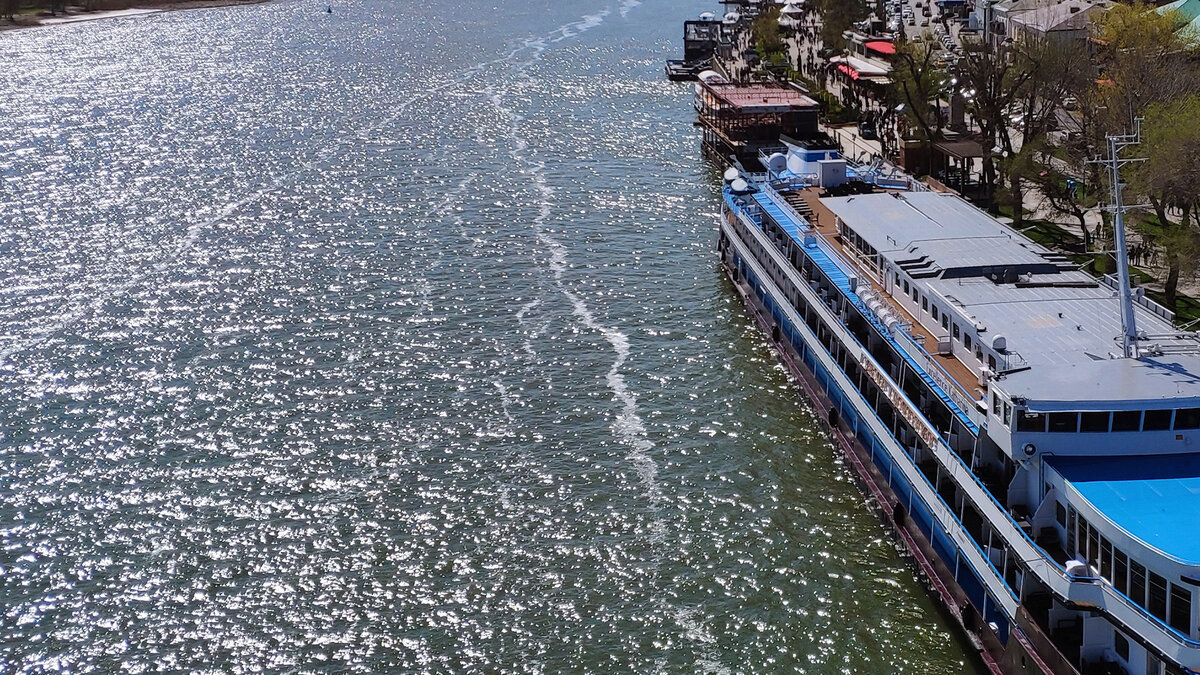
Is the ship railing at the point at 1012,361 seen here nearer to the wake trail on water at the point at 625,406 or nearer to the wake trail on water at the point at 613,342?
the wake trail on water at the point at 625,406

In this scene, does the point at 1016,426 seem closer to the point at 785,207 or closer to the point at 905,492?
the point at 905,492

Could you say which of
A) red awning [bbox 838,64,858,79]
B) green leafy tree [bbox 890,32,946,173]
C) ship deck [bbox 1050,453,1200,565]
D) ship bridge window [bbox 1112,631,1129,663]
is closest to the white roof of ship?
ship deck [bbox 1050,453,1200,565]

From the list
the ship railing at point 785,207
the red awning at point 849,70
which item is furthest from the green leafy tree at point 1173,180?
the red awning at point 849,70

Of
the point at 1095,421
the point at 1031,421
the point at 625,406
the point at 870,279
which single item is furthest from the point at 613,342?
the point at 1095,421

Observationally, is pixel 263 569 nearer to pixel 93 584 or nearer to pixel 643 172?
pixel 93 584

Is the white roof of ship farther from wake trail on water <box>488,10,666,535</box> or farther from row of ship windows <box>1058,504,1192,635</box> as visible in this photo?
wake trail on water <box>488,10,666,535</box>

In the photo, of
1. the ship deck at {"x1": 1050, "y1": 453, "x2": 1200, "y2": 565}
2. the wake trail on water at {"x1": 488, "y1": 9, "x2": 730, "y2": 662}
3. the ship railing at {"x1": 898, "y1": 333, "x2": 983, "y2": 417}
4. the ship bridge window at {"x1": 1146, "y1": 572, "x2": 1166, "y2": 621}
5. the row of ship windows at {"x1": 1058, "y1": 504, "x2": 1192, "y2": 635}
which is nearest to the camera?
the row of ship windows at {"x1": 1058, "y1": 504, "x2": 1192, "y2": 635}

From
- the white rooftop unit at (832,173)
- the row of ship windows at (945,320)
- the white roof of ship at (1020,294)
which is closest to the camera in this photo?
the white roof of ship at (1020,294)
